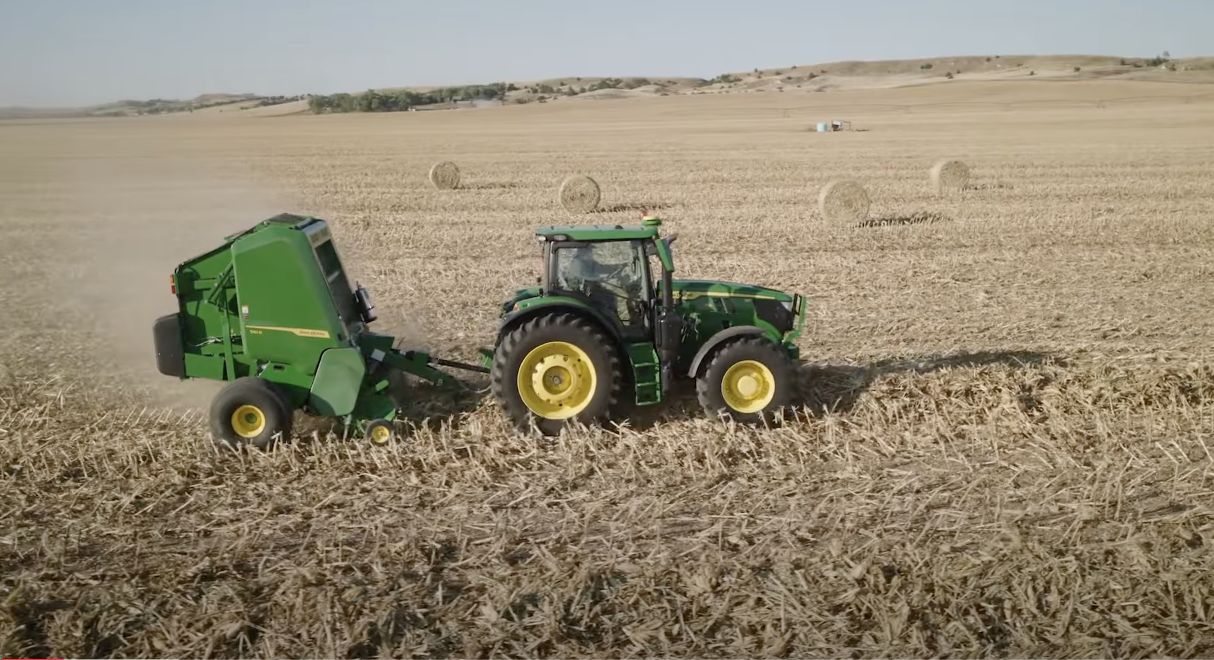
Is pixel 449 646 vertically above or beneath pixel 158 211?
beneath

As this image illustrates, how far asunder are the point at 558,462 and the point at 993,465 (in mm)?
2578

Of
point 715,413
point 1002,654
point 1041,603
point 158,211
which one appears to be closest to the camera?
point 1002,654

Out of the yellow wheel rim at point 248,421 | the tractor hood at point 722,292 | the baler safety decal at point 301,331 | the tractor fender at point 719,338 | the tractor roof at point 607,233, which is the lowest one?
the yellow wheel rim at point 248,421

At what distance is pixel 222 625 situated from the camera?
4.10m

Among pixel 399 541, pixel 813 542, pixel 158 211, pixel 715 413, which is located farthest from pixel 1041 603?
pixel 158 211

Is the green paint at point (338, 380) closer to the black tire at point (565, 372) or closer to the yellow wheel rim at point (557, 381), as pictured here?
the black tire at point (565, 372)

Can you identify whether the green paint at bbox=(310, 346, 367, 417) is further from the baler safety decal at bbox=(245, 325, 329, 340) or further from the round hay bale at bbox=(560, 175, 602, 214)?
the round hay bale at bbox=(560, 175, 602, 214)

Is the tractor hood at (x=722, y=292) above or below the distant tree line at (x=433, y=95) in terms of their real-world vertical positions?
below

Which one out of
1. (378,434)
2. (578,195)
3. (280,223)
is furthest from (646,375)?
(578,195)

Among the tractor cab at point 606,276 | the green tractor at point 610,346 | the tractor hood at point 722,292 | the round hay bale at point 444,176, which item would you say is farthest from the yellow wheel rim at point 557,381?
the round hay bale at point 444,176

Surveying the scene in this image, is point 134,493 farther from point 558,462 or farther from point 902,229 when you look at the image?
point 902,229

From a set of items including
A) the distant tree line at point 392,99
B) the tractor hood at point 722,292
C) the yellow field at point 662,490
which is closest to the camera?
the yellow field at point 662,490

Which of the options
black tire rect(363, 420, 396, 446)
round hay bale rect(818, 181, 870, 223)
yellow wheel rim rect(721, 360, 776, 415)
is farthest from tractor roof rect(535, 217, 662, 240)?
round hay bale rect(818, 181, 870, 223)

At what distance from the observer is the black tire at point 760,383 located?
245 inches
